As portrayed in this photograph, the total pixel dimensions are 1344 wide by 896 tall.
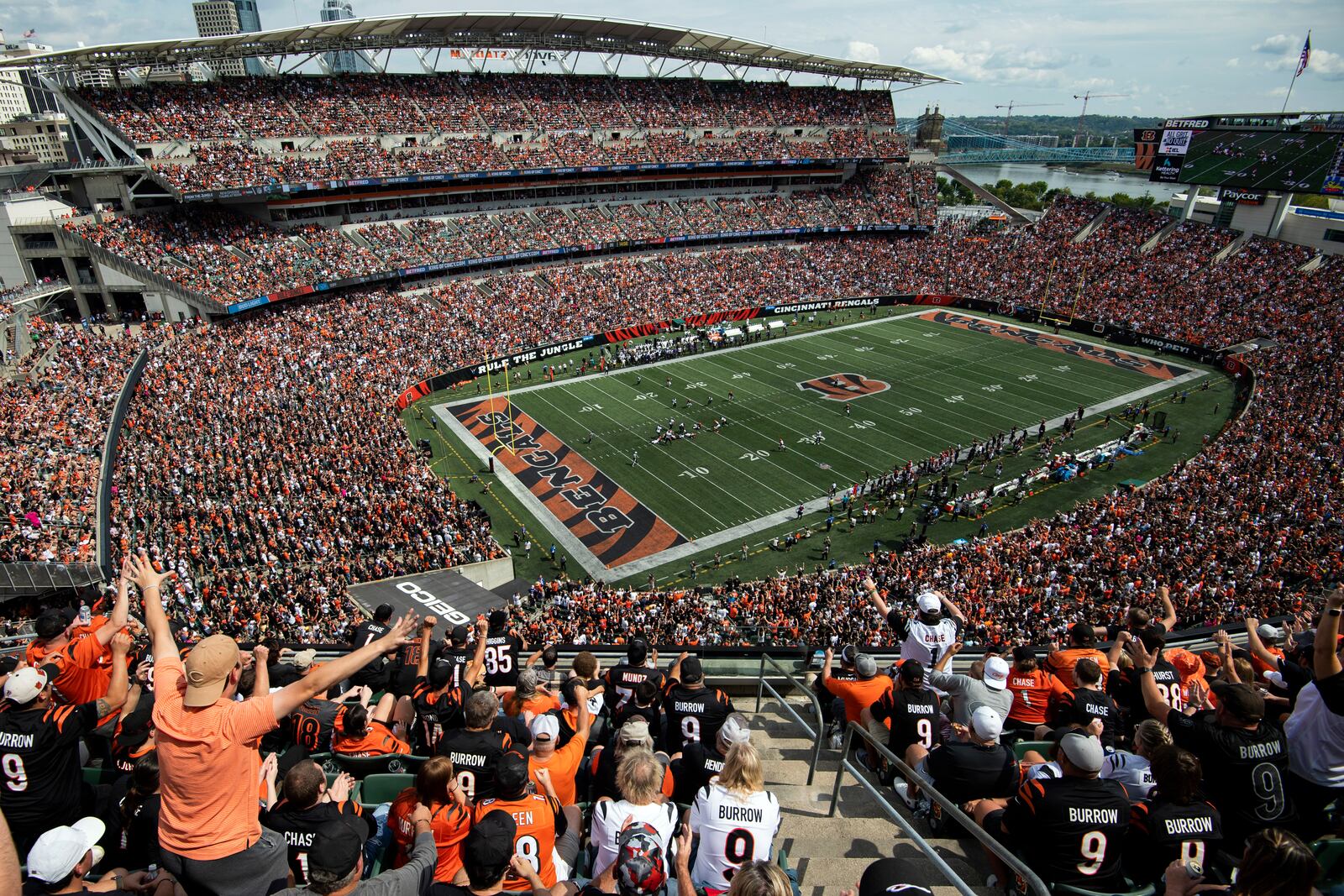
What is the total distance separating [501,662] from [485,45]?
57629 mm

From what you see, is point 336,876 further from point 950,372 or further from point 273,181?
point 273,181

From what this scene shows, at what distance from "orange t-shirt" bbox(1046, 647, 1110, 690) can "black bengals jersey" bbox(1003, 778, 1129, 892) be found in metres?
3.01

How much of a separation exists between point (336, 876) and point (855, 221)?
67.1 meters

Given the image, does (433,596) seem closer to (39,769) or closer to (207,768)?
(39,769)

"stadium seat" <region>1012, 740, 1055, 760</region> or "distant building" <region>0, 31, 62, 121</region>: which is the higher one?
"distant building" <region>0, 31, 62, 121</region>

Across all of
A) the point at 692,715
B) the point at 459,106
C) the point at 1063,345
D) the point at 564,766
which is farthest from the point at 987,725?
the point at 459,106

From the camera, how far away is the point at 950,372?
42.3 meters

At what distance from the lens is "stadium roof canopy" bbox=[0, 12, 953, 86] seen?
137 ft

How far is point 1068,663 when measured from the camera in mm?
7266

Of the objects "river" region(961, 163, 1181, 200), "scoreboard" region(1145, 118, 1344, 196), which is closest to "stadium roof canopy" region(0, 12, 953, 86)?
"scoreboard" region(1145, 118, 1344, 196)

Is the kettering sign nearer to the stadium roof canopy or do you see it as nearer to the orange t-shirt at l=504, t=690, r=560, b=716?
the orange t-shirt at l=504, t=690, r=560, b=716

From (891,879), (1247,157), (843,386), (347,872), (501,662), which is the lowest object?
(843,386)

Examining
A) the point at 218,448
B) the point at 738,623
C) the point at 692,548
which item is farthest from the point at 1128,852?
the point at 218,448

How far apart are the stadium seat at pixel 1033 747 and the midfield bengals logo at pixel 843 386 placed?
107 ft
